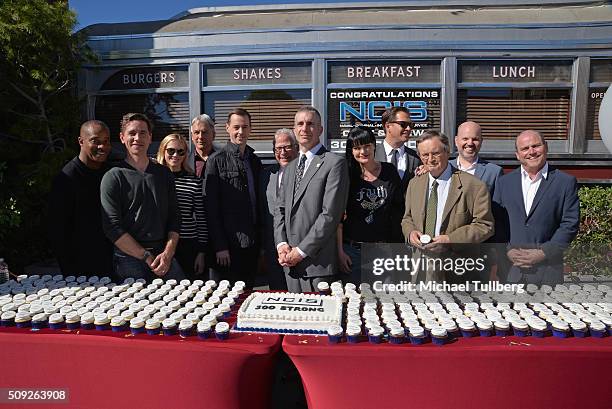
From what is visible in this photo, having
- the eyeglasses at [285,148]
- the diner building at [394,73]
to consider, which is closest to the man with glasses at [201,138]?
the eyeglasses at [285,148]

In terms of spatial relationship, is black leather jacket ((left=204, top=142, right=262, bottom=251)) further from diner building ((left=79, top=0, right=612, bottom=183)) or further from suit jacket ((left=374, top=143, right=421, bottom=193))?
diner building ((left=79, top=0, right=612, bottom=183))

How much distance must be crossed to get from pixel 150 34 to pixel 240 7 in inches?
57.2

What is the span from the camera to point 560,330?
1734 millimetres

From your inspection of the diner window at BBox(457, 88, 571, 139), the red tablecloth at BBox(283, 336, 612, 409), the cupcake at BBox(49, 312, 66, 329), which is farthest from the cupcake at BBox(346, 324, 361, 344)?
the diner window at BBox(457, 88, 571, 139)

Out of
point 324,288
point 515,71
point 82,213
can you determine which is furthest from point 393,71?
point 82,213

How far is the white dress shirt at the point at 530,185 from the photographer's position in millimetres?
2808

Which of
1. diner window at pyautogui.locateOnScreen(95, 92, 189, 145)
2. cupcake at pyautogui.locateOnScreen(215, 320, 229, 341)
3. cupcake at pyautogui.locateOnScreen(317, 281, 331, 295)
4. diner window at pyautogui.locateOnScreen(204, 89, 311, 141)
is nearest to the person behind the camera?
cupcake at pyautogui.locateOnScreen(215, 320, 229, 341)

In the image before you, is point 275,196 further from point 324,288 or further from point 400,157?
point 400,157

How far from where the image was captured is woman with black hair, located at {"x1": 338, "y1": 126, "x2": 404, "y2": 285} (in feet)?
9.91

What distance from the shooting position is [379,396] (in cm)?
173

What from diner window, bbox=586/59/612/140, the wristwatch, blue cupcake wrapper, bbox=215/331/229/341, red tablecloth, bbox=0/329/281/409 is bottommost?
red tablecloth, bbox=0/329/281/409

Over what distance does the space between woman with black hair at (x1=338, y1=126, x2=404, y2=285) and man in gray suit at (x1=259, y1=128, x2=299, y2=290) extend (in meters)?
0.44

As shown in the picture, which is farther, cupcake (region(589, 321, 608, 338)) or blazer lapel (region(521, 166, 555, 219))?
blazer lapel (region(521, 166, 555, 219))

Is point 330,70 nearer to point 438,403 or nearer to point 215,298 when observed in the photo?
point 215,298
